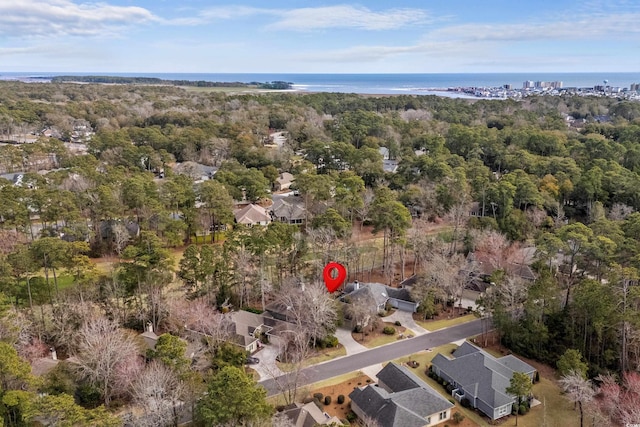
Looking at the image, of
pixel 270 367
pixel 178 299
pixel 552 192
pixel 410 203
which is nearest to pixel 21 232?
pixel 178 299

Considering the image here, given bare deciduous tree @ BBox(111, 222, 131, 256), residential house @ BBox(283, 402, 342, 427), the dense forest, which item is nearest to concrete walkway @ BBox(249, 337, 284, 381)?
the dense forest

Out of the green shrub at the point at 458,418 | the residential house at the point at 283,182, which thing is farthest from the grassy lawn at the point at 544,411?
the residential house at the point at 283,182

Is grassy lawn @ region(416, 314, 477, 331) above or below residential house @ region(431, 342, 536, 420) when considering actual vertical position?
below

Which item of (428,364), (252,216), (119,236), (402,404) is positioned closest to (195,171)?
(252,216)

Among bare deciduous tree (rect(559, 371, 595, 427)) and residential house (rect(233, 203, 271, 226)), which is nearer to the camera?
bare deciduous tree (rect(559, 371, 595, 427))

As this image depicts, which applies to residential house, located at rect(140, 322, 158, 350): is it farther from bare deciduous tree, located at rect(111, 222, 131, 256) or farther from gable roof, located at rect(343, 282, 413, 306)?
gable roof, located at rect(343, 282, 413, 306)

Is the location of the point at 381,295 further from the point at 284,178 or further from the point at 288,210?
the point at 284,178

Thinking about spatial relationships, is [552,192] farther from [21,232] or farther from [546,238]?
[21,232]

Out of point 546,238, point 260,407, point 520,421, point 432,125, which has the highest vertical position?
point 432,125
